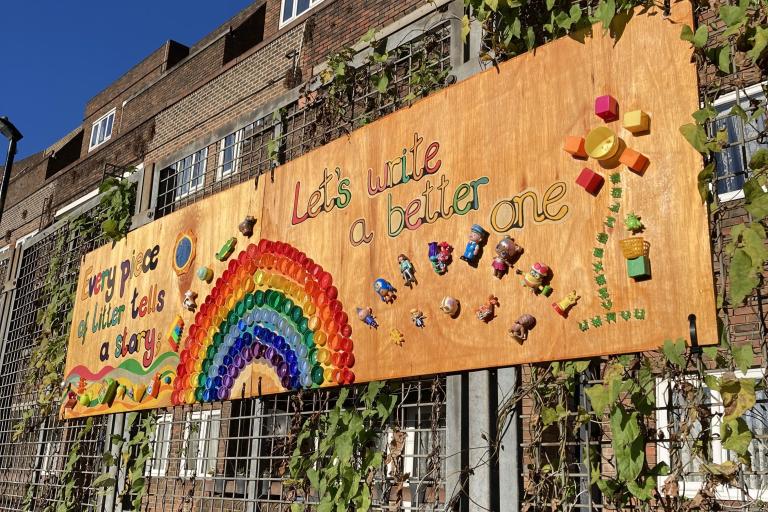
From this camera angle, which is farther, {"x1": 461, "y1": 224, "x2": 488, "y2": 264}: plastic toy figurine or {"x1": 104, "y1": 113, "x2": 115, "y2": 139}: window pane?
{"x1": 104, "y1": 113, "x2": 115, "y2": 139}: window pane

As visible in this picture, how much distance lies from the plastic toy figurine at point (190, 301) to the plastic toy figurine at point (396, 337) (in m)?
1.89

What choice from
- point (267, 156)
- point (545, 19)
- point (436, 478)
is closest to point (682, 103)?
point (545, 19)

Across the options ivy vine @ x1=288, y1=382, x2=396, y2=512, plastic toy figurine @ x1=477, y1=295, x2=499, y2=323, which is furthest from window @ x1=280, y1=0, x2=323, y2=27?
plastic toy figurine @ x1=477, y1=295, x2=499, y2=323

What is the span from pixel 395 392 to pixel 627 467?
1.27 meters

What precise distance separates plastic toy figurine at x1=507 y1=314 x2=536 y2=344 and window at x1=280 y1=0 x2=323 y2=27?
404 inches

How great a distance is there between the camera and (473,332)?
291 centimetres

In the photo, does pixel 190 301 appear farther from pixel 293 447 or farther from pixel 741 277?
pixel 741 277

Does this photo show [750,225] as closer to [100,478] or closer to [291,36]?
[100,478]

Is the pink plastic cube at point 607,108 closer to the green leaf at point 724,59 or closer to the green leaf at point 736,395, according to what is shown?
the green leaf at point 724,59

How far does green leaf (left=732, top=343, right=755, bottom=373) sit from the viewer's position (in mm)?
2168

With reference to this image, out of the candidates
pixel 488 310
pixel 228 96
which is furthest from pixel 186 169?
pixel 228 96

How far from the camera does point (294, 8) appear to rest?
12.4 metres

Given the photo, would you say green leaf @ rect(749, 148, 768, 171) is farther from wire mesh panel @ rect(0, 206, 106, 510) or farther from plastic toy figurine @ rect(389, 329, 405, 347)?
wire mesh panel @ rect(0, 206, 106, 510)

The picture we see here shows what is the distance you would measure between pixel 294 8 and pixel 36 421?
8.29 m
